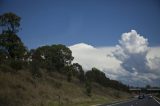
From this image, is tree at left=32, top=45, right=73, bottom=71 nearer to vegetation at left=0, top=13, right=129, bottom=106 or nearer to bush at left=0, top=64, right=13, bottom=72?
vegetation at left=0, top=13, right=129, bottom=106

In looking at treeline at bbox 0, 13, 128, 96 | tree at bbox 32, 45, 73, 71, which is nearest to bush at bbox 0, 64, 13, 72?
treeline at bbox 0, 13, 128, 96

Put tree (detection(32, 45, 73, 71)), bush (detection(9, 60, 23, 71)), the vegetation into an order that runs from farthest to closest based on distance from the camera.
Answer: tree (detection(32, 45, 73, 71)) < bush (detection(9, 60, 23, 71)) < the vegetation

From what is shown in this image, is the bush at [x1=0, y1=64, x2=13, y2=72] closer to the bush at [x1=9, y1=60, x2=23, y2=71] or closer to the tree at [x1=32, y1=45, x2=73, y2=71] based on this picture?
the bush at [x1=9, y1=60, x2=23, y2=71]

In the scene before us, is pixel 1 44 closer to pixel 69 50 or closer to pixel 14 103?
pixel 14 103

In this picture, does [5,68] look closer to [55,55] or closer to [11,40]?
[11,40]

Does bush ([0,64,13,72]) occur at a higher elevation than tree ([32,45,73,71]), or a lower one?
lower

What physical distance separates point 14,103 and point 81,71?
7600 centimetres

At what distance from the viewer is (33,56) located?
95188 mm

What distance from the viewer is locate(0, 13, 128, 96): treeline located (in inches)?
2221

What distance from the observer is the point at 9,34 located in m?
57.4

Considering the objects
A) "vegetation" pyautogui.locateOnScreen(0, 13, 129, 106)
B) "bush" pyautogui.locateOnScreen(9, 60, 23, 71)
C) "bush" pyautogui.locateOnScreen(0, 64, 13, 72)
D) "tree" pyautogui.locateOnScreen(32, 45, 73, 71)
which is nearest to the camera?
"vegetation" pyautogui.locateOnScreen(0, 13, 129, 106)

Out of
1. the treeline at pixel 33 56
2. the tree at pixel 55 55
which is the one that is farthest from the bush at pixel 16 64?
the tree at pixel 55 55

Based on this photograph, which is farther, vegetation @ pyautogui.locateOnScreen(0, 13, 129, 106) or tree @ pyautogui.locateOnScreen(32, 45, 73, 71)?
tree @ pyautogui.locateOnScreen(32, 45, 73, 71)

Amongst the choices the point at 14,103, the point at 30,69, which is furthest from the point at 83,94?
the point at 14,103
